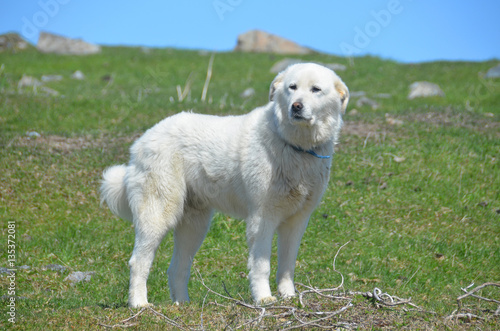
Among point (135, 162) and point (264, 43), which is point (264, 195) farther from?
point (264, 43)

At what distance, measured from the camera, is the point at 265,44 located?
37.2 metres

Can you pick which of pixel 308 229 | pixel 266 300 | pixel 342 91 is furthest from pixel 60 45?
pixel 266 300

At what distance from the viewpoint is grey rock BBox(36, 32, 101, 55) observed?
107 ft

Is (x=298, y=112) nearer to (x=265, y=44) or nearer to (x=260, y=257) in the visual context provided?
(x=260, y=257)

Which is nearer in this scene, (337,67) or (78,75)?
(78,75)

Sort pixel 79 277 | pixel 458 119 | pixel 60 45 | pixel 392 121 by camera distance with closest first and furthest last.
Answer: pixel 79 277, pixel 392 121, pixel 458 119, pixel 60 45

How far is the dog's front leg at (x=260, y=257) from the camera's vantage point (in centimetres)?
574

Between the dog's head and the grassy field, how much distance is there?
147 cm

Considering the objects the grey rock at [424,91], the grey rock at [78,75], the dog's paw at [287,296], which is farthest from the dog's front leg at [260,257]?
the grey rock at [78,75]

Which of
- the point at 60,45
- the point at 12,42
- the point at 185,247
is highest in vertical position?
the point at 60,45

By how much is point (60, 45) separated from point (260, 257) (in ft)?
98.2

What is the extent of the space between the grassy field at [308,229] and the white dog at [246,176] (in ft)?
1.65

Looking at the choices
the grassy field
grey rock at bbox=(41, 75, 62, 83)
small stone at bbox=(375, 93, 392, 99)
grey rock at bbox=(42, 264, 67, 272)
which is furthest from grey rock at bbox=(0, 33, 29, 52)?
grey rock at bbox=(42, 264, 67, 272)

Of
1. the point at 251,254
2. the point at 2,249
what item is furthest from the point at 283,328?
the point at 2,249
